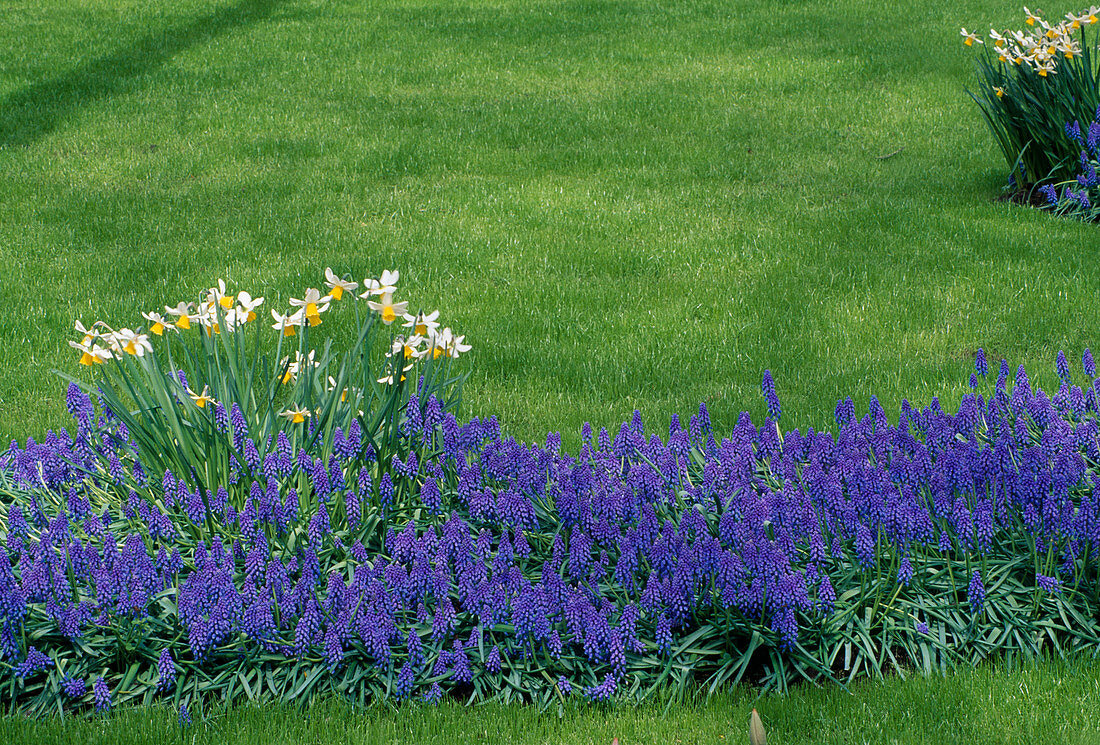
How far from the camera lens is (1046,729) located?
2906 mm

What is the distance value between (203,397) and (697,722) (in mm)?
1950

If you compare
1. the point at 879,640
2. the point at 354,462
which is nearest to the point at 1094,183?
the point at 879,640

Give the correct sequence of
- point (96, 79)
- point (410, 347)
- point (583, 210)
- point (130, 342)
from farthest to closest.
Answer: point (96, 79) < point (583, 210) < point (130, 342) < point (410, 347)

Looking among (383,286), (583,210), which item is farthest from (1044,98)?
(383,286)

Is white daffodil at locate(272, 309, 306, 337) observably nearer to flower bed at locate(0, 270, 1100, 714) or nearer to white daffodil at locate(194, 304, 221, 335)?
flower bed at locate(0, 270, 1100, 714)

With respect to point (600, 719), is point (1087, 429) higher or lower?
higher

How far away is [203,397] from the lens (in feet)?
12.3

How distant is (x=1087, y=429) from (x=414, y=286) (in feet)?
13.1

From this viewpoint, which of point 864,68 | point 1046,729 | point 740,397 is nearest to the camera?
point 1046,729

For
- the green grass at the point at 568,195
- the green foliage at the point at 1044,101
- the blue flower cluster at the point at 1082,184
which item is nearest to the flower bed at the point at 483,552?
the green grass at the point at 568,195

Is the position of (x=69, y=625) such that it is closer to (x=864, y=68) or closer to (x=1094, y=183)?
(x=1094, y=183)

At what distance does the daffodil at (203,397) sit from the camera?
3760mm

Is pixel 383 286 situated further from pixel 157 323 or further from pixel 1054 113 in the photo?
pixel 1054 113

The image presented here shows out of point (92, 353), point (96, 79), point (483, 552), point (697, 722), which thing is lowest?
point (697, 722)
